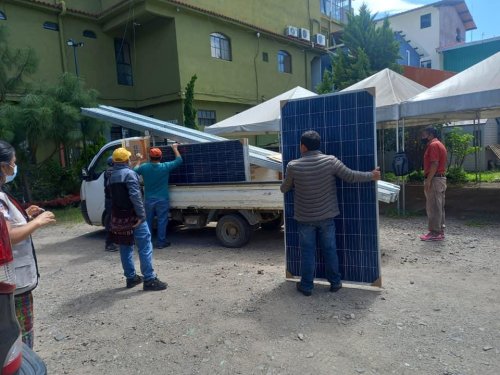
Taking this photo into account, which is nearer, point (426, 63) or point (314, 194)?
point (314, 194)

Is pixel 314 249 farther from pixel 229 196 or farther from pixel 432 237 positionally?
pixel 432 237

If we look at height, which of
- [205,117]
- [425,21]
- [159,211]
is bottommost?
[159,211]

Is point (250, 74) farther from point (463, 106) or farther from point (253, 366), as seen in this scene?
point (253, 366)

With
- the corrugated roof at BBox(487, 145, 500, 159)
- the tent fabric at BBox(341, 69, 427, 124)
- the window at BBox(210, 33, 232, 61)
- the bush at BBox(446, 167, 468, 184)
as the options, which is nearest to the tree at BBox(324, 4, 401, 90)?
the window at BBox(210, 33, 232, 61)

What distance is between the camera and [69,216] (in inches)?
452

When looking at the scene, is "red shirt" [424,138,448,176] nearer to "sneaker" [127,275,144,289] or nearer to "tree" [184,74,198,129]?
"sneaker" [127,275,144,289]

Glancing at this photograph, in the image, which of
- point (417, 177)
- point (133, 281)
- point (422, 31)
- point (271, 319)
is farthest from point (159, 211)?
point (422, 31)

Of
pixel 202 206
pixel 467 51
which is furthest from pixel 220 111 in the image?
pixel 467 51

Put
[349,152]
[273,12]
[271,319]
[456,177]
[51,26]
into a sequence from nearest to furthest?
[271,319], [349,152], [456,177], [51,26], [273,12]

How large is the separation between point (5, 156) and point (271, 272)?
3.68 metres

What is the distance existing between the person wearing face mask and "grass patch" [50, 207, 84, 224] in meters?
8.26

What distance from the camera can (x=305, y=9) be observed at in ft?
72.1

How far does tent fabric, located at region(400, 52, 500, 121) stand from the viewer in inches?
294

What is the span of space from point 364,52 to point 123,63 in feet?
34.8
